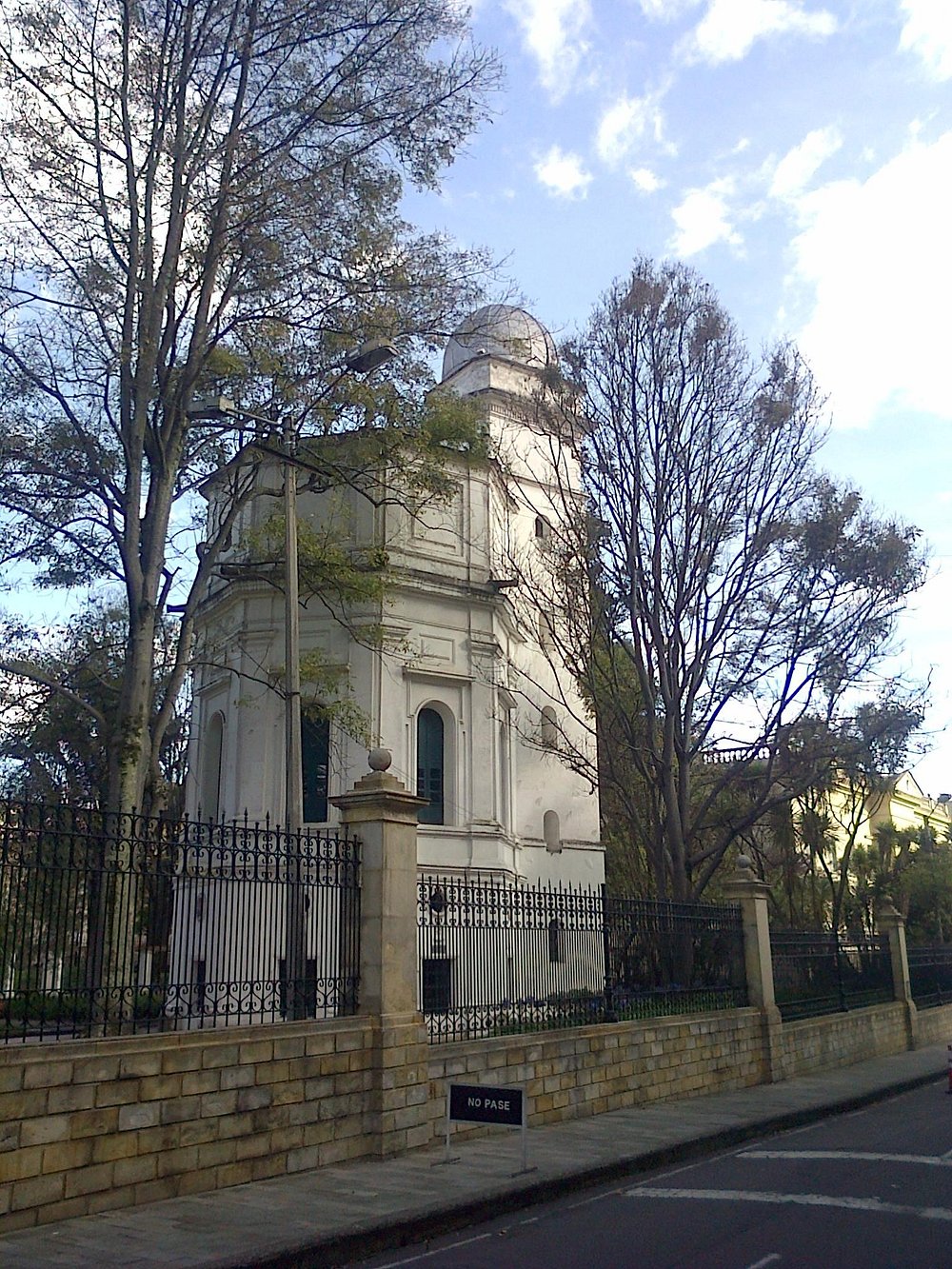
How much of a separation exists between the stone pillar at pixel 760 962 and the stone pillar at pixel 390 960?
8.79 metres

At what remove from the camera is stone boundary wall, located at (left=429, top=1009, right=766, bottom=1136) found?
11344 millimetres

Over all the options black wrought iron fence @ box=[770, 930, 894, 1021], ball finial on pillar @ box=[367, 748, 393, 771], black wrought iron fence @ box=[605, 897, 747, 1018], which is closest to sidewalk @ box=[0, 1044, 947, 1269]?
black wrought iron fence @ box=[605, 897, 747, 1018]

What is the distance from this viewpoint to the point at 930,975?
96.6 feet

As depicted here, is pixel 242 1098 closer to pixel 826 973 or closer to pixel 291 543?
pixel 291 543

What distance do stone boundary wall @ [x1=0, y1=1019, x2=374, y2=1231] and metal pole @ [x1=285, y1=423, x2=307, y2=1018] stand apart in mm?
467

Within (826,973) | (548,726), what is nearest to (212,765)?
(548,726)

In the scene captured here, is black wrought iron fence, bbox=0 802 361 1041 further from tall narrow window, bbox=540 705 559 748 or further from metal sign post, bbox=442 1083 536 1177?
tall narrow window, bbox=540 705 559 748

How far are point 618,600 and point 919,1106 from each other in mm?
9609

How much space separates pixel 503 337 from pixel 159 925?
1393cm

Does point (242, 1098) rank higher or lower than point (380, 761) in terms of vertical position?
lower

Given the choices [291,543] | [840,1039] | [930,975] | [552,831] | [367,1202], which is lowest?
[840,1039]

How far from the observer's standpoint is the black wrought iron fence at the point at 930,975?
27.9 m

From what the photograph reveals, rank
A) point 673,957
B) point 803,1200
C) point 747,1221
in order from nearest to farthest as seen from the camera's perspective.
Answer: point 747,1221 → point 803,1200 → point 673,957

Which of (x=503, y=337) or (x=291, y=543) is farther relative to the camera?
(x=503, y=337)
